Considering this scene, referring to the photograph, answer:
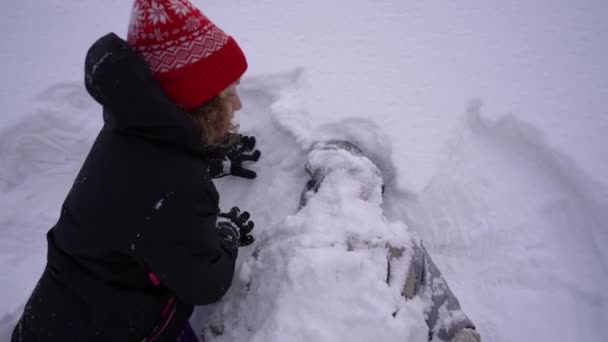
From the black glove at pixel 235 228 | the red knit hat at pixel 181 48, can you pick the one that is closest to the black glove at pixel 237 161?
the black glove at pixel 235 228

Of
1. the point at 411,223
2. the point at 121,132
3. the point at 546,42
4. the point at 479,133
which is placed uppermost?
the point at 121,132

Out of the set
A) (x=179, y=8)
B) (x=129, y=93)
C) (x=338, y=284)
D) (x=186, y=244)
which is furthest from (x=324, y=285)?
(x=179, y=8)

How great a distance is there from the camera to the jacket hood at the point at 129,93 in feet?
2.70

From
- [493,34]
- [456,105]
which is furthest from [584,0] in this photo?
[456,105]

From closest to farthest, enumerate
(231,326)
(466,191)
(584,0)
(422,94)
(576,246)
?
1. (231,326)
2. (576,246)
3. (466,191)
4. (422,94)
5. (584,0)

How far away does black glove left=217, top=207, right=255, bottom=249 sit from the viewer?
4.86 feet

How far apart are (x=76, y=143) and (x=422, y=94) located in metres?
2.34

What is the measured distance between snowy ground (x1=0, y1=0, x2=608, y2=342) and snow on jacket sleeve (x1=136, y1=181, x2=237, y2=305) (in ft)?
2.61

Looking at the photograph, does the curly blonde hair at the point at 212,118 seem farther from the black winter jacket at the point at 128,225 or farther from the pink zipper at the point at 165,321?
Result: the pink zipper at the point at 165,321

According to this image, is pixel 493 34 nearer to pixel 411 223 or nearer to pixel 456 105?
pixel 456 105

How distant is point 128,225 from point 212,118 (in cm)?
37

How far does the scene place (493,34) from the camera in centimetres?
268

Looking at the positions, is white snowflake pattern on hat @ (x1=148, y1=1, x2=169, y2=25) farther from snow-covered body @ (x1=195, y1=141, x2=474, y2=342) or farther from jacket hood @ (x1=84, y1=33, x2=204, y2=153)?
snow-covered body @ (x1=195, y1=141, x2=474, y2=342)

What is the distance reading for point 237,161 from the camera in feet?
6.64
